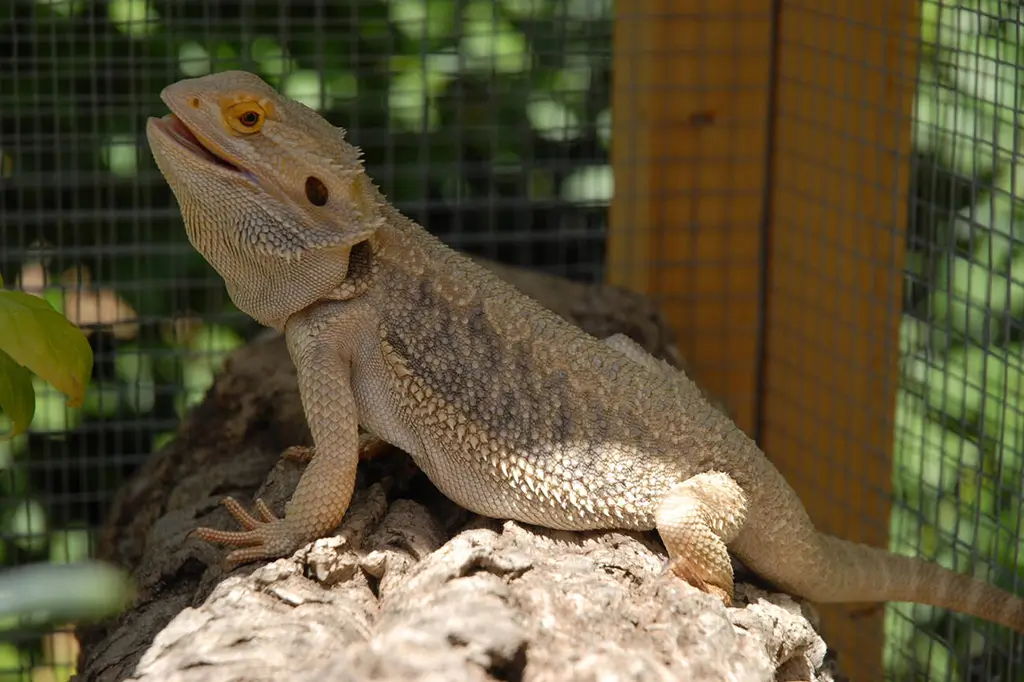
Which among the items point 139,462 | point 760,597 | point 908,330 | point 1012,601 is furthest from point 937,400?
point 139,462

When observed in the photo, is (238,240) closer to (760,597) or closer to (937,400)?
(760,597)

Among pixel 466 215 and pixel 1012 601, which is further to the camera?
pixel 466 215

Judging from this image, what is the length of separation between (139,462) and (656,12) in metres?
2.27

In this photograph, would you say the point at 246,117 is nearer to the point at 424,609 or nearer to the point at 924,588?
the point at 424,609

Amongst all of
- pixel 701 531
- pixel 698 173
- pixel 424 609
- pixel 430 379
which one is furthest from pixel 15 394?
pixel 698 173

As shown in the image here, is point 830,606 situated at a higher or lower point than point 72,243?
lower

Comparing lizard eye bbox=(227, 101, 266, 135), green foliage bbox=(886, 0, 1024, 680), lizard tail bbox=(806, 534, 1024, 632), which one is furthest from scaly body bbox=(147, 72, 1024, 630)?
green foliage bbox=(886, 0, 1024, 680)

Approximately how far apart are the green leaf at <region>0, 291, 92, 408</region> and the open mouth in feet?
1.48

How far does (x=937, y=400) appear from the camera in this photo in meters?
4.71

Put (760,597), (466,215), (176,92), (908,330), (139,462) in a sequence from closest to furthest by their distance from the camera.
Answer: (176,92), (760,597), (908,330), (139,462), (466,215)

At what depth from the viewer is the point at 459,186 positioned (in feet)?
15.6

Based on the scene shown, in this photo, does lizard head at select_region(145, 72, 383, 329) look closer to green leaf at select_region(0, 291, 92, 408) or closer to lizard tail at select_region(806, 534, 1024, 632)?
green leaf at select_region(0, 291, 92, 408)

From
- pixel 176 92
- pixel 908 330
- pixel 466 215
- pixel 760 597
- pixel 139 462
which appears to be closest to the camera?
pixel 176 92

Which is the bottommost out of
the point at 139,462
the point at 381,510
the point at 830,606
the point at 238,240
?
the point at 830,606
